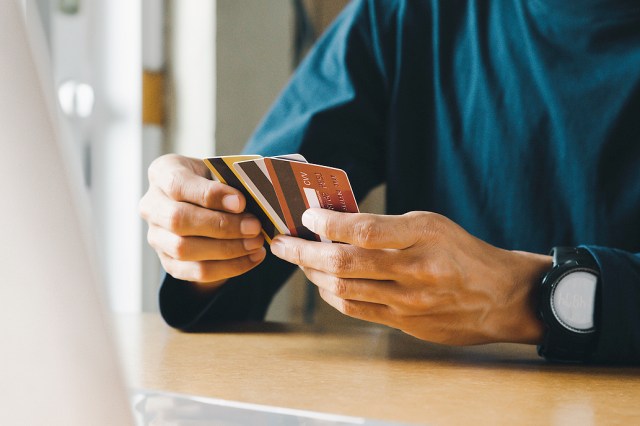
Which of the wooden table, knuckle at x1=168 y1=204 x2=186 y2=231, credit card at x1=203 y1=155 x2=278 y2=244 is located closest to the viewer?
the wooden table

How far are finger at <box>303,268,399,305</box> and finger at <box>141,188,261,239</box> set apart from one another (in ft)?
0.56

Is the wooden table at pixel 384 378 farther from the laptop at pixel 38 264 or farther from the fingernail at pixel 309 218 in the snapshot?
the laptop at pixel 38 264

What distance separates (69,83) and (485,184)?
1.30 m

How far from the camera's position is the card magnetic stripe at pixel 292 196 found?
0.75m

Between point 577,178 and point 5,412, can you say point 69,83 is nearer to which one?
point 577,178

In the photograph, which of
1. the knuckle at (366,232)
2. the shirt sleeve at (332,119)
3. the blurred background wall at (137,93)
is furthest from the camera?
the blurred background wall at (137,93)

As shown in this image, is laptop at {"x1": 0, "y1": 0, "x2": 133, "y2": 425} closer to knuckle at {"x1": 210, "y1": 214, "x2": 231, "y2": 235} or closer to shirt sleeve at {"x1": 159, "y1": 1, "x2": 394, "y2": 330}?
knuckle at {"x1": 210, "y1": 214, "x2": 231, "y2": 235}

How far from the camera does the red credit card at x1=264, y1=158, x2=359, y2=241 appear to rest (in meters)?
0.74

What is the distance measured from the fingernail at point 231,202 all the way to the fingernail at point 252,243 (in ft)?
0.23

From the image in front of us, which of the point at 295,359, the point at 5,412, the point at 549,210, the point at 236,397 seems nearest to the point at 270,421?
the point at 236,397

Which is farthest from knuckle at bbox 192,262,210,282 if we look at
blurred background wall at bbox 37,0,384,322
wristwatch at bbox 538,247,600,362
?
blurred background wall at bbox 37,0,384,322

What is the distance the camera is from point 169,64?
215cm

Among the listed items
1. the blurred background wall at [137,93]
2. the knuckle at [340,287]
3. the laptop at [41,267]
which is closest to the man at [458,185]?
the knuckle at [340,287]

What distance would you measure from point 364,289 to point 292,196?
13 cm
